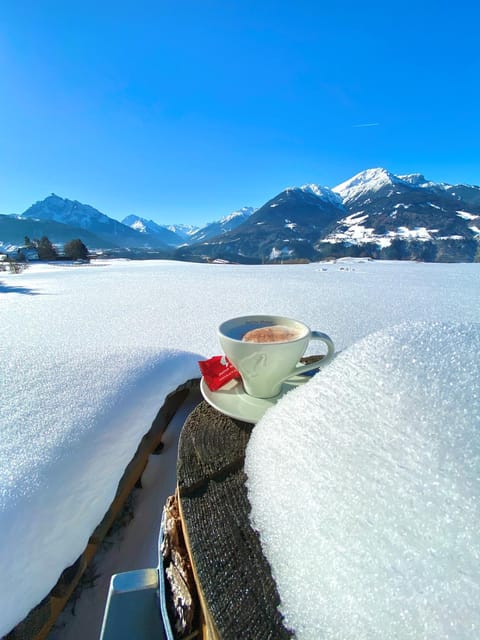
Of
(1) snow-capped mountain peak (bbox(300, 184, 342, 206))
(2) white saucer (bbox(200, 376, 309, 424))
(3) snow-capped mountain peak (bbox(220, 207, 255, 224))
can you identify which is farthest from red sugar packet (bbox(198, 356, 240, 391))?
(3) snow-capped mountain peak (bbox(220, 207, 255, 224))

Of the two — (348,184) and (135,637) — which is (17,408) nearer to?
(135,637)

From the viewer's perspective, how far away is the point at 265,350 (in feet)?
1.61

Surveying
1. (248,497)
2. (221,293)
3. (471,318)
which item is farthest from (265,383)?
(221,293)

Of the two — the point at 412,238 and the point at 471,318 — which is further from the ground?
the point at 412,238

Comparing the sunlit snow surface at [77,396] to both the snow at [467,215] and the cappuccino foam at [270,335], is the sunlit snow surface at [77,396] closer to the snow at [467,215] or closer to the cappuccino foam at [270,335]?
the cappuccino foam at [270,335]

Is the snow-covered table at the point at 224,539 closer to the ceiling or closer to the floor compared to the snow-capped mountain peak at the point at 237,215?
closer to the floor

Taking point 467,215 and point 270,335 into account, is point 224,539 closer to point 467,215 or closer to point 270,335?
point 270,335

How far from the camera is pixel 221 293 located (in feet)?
8.40

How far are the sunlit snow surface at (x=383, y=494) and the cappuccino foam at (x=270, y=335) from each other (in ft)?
0.52

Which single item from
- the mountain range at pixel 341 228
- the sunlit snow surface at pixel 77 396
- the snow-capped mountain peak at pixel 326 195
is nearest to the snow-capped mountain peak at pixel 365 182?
the mountain range at pixel 341 228

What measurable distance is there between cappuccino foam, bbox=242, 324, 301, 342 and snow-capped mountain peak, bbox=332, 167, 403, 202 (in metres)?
101

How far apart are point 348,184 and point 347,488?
129 meters

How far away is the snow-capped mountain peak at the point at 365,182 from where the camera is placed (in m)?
88.0

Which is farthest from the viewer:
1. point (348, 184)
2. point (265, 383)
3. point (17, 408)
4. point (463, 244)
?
point (348, 184)
